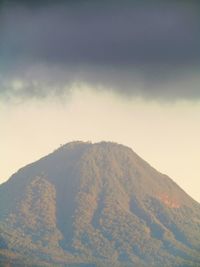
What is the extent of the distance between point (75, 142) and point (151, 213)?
2928cm

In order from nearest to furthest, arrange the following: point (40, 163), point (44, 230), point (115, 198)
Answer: point (44, 230) → point (115, 198) → point (40, 163)

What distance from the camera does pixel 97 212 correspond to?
141m

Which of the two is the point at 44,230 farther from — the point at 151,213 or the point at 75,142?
the point at 75,142

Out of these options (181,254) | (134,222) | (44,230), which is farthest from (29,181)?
(181,254)

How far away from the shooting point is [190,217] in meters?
142

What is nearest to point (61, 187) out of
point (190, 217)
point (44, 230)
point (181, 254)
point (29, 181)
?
point (29, 181)

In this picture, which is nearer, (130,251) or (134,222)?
(130,251)

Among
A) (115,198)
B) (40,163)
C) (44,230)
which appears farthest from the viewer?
(40,163)

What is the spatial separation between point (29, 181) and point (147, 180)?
24.3 meters

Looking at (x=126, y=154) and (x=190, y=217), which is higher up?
(x=126, y=154)

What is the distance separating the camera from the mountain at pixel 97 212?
12172 centimetres

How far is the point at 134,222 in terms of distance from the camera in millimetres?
135875

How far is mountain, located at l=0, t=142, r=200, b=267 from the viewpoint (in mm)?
121725

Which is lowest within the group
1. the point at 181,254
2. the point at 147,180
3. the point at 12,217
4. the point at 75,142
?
the point at 181,254
